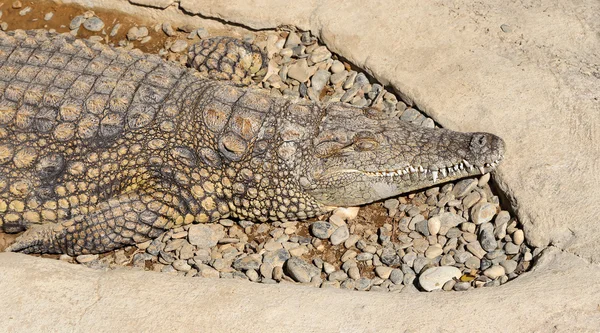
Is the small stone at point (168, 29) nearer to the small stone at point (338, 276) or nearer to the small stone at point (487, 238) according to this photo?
the small stone at point (338, 276)

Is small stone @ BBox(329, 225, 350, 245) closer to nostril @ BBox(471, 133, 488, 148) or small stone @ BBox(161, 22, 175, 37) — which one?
nostril @ BBox(471, 133, 488, 148)

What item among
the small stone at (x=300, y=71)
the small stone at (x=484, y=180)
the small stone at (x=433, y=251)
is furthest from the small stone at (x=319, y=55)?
the small stone at (x=433, y=251)

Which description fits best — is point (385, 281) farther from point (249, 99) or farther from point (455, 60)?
point (455, 60)

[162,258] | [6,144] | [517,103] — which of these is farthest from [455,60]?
[6,144]

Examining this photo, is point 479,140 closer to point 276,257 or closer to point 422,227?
point 422,227

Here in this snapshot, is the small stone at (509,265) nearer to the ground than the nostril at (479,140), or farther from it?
nearer to the ground

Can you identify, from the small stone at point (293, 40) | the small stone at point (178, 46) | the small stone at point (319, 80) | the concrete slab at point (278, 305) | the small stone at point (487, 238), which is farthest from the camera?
the small stone at point (178, 46)
